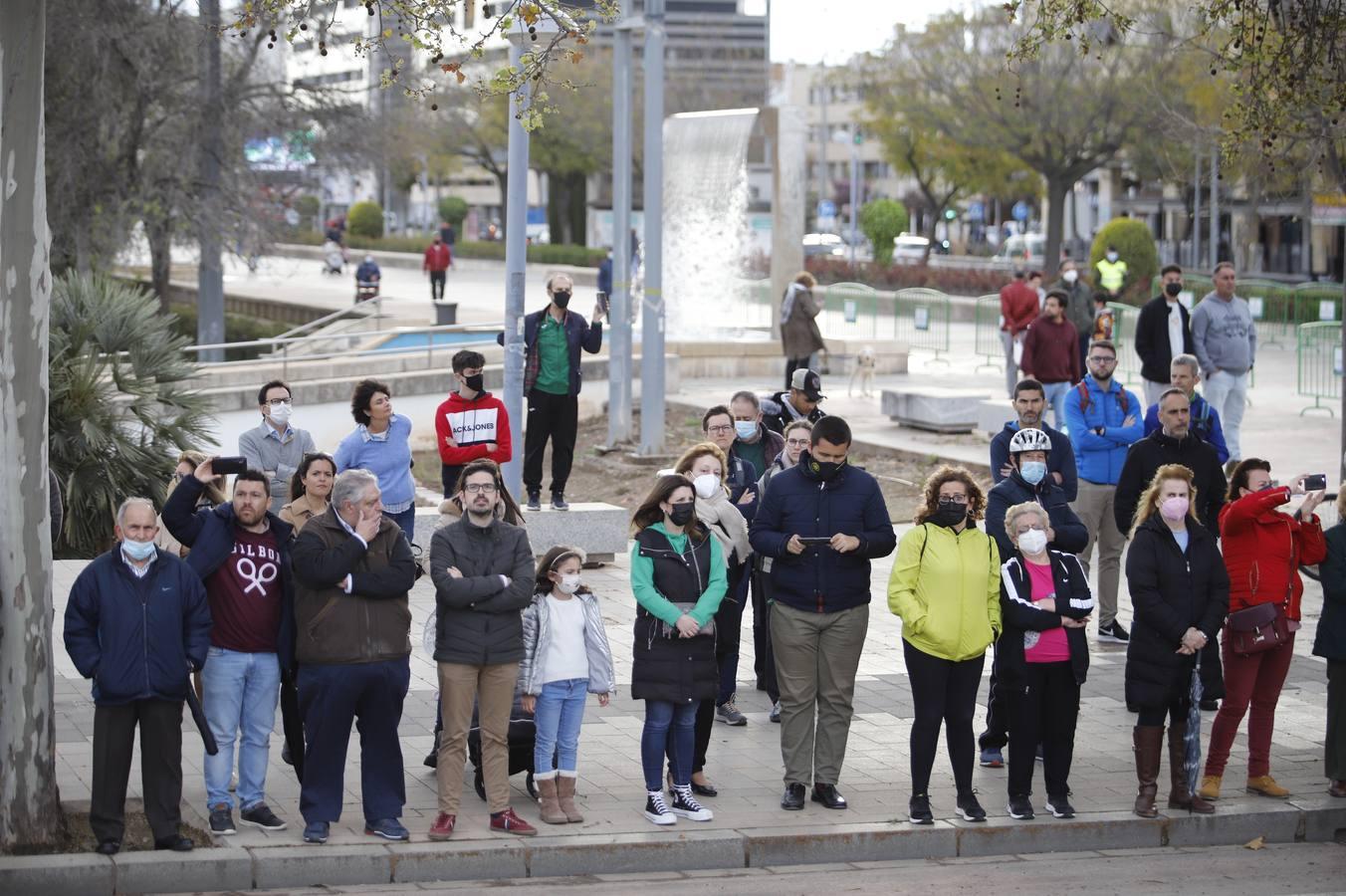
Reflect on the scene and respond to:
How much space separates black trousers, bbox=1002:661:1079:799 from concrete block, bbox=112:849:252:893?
3645 millimetres

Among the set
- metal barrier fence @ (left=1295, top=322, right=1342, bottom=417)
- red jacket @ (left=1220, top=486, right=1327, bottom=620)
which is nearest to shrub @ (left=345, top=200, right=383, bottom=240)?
metal barrier fence @ (left=1295, top=322, right=1342, bottom=417)

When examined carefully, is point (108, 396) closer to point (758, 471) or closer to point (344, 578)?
point (758, 471)

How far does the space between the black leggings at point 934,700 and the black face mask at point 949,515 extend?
0.59 metres

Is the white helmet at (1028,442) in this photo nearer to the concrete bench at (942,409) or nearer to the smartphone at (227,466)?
the smartphone at (227,466)

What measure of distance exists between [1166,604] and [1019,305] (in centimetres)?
1485

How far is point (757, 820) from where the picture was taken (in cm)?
880

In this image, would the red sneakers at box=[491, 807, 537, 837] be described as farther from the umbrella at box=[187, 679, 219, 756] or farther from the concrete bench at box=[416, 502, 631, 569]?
the concrete bench at box=[416, 502, 631, 569]

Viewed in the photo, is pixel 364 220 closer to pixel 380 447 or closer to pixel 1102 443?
pixel 380 447

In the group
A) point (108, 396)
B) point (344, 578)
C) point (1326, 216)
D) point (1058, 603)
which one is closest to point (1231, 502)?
point (1058, 603)

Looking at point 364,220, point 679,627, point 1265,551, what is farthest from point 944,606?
point 364,220

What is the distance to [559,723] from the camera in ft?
28.4

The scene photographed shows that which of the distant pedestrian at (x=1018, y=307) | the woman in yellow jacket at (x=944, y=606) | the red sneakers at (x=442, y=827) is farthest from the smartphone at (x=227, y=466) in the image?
the distant pedestrian at (x=1018, y=307)

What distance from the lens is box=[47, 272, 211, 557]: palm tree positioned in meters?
15.5

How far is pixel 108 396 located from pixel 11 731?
834cm
